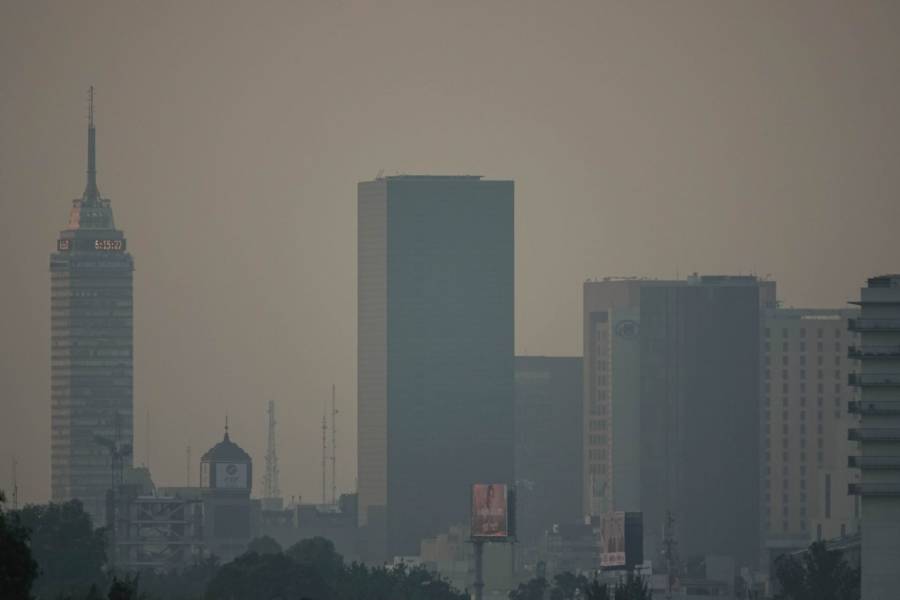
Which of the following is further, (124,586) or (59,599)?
(59,599)

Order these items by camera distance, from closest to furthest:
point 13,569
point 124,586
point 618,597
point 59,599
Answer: point 13,569, point 124,586, point 59,599, point 618,597

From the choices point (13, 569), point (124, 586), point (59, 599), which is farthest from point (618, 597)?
point (13, 569)

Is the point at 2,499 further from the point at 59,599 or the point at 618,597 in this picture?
the point at 618,597

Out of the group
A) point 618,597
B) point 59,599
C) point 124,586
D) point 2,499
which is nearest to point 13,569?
point 2,499

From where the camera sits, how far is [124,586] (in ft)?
420

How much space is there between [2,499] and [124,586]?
11533 mm

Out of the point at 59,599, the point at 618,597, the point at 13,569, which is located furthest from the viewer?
the point at 618,597

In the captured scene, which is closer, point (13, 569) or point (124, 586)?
point (13, 569)

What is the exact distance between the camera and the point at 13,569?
380 ft

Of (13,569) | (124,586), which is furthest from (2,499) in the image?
(124,586)

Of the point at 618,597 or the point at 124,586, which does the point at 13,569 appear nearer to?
the point at 124,586

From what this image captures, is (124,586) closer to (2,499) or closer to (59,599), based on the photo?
(2,499)

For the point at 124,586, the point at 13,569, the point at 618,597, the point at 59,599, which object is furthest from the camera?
the point at 618,597

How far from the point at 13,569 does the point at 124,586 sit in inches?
502
